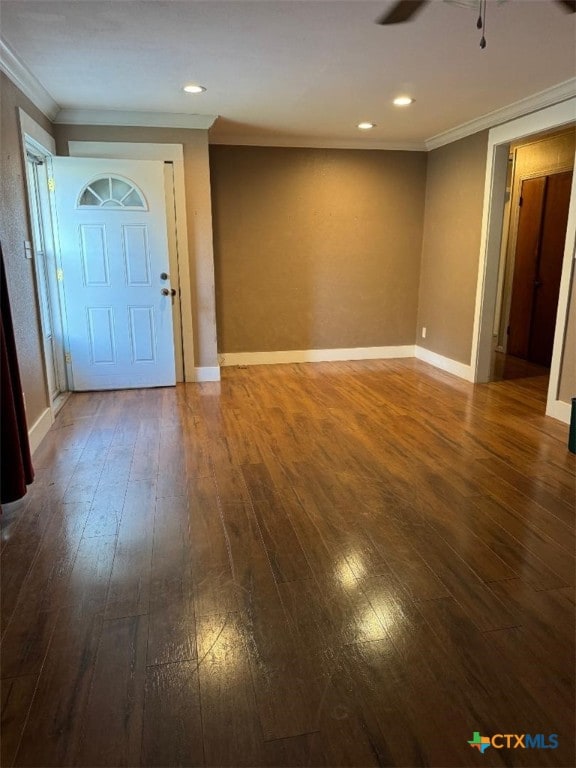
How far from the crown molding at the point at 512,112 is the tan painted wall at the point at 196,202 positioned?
2.51 metres

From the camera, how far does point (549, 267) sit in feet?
19.0

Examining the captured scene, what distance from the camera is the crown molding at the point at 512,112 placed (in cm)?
375

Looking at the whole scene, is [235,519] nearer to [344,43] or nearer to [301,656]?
[301,656]

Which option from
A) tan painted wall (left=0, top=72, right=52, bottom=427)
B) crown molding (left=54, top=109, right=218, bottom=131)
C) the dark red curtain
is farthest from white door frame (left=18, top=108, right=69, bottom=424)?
the dark red curtain

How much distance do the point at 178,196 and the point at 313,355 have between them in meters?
2.36

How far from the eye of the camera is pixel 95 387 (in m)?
4.90

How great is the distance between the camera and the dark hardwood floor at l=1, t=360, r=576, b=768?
1.46 metres

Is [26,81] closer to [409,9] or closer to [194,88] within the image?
[194,88]

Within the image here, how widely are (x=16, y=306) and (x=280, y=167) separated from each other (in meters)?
3.42

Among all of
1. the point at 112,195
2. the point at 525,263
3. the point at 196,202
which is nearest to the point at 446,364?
the point at 525,263

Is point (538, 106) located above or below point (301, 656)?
above

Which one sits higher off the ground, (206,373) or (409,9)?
(409,9)

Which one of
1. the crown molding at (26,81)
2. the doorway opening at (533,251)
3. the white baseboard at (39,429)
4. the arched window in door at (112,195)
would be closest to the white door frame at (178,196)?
the arched window in door at (112,195)

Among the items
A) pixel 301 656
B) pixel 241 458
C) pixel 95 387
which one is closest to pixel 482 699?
pixel 301 656
